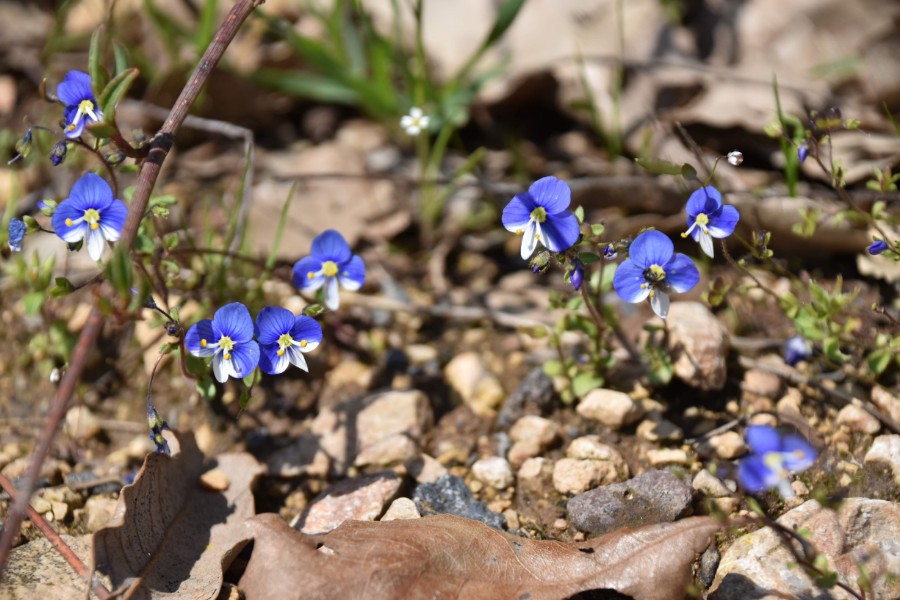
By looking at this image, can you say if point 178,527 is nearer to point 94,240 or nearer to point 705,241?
point 94,240

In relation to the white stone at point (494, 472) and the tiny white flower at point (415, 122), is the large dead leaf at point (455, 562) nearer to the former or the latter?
the white stone at point (494, 472)

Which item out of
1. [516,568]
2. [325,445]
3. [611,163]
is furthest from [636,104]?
[516,568]

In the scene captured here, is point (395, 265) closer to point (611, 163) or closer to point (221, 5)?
point (611, 163)

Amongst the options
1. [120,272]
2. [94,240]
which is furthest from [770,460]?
[94,240]

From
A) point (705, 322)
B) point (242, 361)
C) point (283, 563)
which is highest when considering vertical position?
point (242, 361)

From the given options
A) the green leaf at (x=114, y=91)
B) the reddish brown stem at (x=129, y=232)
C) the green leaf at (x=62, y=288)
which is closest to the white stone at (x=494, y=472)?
the reddish brown stem at (x=129, y=232)

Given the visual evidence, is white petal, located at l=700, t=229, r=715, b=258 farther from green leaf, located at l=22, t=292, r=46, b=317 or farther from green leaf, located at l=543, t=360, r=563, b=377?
green leaf, located at l=22, t=292, r=46, b=317
